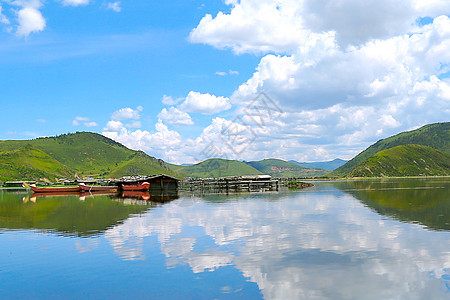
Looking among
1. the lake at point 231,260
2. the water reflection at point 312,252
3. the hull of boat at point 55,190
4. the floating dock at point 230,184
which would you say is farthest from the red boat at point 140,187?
the lake at point 231,260

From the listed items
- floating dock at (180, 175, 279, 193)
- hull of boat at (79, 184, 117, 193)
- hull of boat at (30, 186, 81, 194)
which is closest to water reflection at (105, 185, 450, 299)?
floating dock at (180, 175, 279, 193)

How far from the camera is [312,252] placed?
23000 mm

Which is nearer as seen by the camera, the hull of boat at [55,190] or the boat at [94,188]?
the hull of boat at [55,190]

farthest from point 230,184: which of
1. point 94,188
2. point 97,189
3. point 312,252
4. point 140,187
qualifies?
point 312,252

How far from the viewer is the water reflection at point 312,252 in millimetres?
16531

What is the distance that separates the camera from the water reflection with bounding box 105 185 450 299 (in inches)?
651

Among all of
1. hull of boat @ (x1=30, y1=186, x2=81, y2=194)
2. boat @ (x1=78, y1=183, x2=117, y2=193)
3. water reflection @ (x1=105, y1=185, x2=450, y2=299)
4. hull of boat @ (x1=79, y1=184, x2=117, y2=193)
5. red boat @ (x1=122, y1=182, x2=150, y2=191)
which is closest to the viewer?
water reflection @ (x1=105, y1=185, x2=450, y2=299)

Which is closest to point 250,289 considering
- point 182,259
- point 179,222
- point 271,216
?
point 182,259

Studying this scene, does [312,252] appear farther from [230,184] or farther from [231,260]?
[230,184]

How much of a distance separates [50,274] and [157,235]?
11212mm

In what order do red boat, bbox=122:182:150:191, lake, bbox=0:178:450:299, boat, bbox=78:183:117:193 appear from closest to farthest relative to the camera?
lake, bbox=0:178:450:299 < red boat, bbox=122:182:150:191 < boat, bbox=78:183:117:193

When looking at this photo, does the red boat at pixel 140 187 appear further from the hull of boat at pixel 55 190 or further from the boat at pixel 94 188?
the hull of boat at pixel 55 190

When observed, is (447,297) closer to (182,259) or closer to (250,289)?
(250,289)

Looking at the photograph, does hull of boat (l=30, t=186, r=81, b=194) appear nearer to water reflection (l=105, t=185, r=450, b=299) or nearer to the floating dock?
the floating dock
